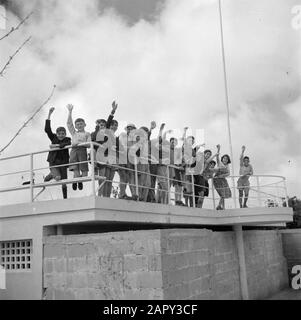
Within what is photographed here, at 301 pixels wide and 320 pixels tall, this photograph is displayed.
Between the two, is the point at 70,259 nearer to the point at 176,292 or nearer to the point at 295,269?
the point at 176,292

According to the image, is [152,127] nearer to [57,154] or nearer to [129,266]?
[57,154]

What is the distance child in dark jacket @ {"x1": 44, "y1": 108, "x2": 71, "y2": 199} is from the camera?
8.43 metres

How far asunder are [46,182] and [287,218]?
6.54 m

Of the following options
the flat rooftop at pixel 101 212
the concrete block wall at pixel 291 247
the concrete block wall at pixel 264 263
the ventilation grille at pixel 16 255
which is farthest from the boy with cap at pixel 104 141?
the concrete block wall at pixel 291 247

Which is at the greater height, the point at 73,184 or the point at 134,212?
the point at 73,184

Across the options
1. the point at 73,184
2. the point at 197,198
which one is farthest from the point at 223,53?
the point at 73,184

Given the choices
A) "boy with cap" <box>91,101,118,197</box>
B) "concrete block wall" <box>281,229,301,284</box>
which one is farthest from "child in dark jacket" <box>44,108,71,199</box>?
"concrete block wall" <box>281,229,301,284</box>

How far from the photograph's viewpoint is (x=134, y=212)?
28.4 ft

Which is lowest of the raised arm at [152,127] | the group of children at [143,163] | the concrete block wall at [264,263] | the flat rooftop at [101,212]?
the concrete block wall at [264,263]

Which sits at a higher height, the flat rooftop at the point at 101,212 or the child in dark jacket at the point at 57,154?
the child in dark jacket at the point at 57,154

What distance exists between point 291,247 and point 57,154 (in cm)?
1130

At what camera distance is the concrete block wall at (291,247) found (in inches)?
655

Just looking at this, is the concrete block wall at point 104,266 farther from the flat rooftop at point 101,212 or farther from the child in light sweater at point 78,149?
the child in light sweater at point 78,149

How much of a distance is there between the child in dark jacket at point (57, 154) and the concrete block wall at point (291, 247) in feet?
35.6
